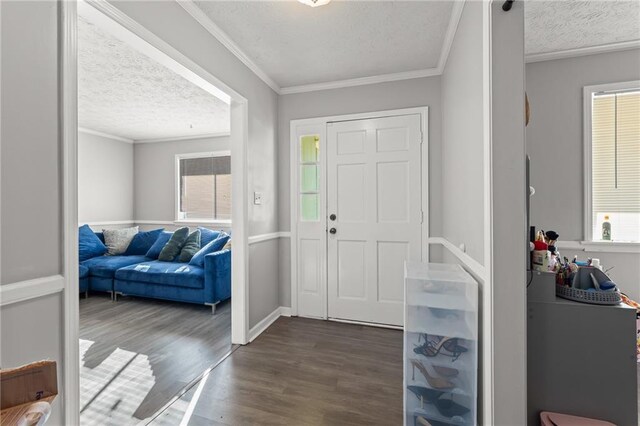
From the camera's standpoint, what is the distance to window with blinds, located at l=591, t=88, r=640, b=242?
2.47m

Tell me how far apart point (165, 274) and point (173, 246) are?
67 cm

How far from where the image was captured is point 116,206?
5238mm

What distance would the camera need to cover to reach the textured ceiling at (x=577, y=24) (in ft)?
6.57

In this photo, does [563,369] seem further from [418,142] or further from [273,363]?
[418,142]

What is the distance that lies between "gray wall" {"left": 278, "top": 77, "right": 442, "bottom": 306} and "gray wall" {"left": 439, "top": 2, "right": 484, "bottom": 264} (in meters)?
0.28

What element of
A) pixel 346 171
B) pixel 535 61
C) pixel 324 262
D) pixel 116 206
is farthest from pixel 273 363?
pixel 116 206

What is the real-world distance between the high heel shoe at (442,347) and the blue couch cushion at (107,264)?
4030mm

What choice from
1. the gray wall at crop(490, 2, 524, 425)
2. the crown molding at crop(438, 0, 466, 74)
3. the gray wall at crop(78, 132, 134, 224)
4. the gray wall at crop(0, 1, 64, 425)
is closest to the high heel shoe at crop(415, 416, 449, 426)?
the gray wall at crop(490, 2, 524, 425)

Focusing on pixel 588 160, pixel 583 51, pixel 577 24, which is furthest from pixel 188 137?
pixel 588 160

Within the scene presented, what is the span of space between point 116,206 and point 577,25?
6.67 meters

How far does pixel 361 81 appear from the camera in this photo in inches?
119

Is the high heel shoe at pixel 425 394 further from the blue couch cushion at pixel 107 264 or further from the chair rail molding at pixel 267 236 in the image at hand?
the blue couch cushion at pixel 107 264

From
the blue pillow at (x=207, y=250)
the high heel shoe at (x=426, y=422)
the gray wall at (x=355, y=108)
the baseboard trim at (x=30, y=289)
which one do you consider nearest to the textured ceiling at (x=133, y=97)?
the gray wall at (x=355, y=108)

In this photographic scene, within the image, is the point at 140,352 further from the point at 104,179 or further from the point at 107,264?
the point at 104,179
